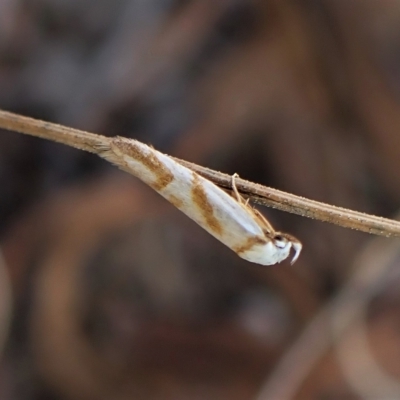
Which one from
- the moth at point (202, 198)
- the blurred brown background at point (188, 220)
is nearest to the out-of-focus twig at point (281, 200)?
the moth at point (202, 198)

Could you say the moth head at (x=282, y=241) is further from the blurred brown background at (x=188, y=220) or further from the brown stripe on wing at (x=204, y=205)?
the blurred brown background at (x=188, y=220)

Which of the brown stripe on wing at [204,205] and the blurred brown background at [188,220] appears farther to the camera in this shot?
the blurred brown background at [188,220]

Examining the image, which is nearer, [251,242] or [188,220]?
[251,242]

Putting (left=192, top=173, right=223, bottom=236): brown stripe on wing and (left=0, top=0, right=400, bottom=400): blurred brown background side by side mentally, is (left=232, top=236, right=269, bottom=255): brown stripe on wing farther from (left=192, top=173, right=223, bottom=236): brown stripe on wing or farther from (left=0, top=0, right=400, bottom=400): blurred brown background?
(left=0, top=0, right=400, bottom=400): blurred brown background

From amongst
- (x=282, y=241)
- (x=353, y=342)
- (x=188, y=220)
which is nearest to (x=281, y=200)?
(x=282, y=241)

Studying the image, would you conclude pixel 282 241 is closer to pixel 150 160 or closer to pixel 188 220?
pixel 150 160

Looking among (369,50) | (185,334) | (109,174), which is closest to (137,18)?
(109,174)

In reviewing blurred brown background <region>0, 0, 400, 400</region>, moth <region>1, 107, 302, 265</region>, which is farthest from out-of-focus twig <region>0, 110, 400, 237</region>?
blurred brown background <region>0, 0, 400, 400</region>

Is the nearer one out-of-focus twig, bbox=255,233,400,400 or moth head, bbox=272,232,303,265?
moth head, bbox=272,232,303,265

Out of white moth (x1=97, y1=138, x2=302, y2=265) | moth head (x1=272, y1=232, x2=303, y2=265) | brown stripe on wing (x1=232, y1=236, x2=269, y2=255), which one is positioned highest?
white moth (x1=97, y1=138, x2=302, y2=265)
